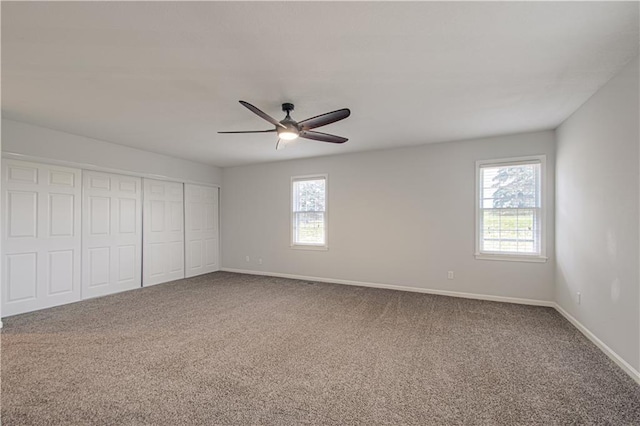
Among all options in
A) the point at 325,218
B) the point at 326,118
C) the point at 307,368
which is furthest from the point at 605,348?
the point at 325,218

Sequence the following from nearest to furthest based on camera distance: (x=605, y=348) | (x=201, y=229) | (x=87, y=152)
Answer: (x=605, y=348) < (x=87, y=152) < (x=201, y=229)

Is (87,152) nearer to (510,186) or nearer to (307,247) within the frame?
(307,247)

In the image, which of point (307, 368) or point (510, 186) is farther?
point (510, 186)

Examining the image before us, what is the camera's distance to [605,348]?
2.74 m

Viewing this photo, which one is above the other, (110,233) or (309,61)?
(309,61)

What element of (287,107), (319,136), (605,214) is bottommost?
(605,214)

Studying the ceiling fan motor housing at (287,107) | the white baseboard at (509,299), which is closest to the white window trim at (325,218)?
the white baseboard at (509,299)

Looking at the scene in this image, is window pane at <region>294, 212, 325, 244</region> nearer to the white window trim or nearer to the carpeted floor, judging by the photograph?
the white window trim

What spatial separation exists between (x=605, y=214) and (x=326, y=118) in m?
2.79

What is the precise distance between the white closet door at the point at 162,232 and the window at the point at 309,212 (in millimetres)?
2380

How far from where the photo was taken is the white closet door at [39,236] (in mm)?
3820

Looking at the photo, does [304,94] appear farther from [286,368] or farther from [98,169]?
[98,169]

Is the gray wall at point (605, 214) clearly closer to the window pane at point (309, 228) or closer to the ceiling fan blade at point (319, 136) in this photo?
the ceiling fan blade at point (319, 136)

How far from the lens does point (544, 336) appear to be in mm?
3150
